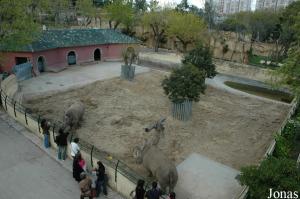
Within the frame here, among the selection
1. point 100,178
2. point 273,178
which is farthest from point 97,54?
point 273,178

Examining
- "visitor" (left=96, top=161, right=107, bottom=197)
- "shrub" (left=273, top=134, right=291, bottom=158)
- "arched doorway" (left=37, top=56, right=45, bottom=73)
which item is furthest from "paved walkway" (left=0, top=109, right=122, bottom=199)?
"arched doorway" (left=37, top=56, right=45, bottom=73)

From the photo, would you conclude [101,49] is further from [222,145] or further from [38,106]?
[222,145]

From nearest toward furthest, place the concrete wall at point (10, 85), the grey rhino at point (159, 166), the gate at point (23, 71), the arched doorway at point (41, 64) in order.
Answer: the grey rhino at point (159, 166) < the concrete wall at point (10, 85) < the gate at point (23, 71) < the arched doorway at point (41, 64)

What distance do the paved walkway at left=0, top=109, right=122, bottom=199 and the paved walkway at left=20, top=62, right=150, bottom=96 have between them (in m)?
9.51

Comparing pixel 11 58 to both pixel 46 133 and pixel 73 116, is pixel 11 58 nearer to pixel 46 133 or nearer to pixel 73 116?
pixel 73 116

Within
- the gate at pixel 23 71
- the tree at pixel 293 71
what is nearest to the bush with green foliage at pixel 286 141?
the tree at pixel 293 71

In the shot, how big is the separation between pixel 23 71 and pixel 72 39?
8.09 metres

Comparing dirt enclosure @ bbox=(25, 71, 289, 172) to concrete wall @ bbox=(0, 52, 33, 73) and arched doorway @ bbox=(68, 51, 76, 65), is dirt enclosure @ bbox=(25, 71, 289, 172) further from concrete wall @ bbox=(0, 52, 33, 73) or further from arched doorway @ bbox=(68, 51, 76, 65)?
arched doorway @ bbox=(68, 51, 76, 65)

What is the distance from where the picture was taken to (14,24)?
17453 mm

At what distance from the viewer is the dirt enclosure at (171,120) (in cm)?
1564

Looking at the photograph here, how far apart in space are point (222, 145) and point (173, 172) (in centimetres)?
638

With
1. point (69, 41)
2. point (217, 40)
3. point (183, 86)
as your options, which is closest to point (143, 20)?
point (217, 40)

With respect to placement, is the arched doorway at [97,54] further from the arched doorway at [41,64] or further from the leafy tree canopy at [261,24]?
the leafy tree canopy at [261,24]

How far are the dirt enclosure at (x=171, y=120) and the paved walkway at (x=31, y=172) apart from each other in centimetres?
362
